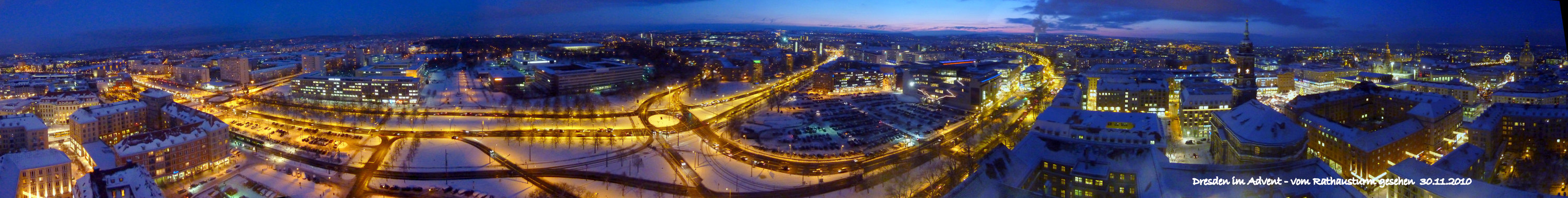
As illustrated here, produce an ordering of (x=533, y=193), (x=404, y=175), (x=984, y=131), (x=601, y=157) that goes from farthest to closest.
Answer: (x=984, y=131)
(x=601, y=157)
(x=404, y=175)
(x=533, y=193)

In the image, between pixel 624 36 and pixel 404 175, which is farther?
pixel 624 36

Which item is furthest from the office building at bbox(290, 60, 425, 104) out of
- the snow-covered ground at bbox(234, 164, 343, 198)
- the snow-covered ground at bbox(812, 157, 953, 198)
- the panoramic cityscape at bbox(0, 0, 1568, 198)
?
the snow-covered ground at bbox(812, 157, 953, 198)

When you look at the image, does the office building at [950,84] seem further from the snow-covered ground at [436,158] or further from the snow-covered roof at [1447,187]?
the snow-covered roof at [1447,187]

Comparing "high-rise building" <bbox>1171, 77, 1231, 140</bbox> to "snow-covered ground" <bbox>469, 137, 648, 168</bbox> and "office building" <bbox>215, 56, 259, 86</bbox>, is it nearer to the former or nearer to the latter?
"snow-covered ground" <bbox>469, 137, 648, 168</bbox>

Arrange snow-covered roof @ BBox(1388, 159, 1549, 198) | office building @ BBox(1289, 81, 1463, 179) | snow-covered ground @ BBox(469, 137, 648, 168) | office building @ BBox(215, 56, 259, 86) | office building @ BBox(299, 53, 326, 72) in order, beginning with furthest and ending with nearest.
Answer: office building @ BBox(299, 53, 326, 72) < office building @ BBox(215, 56, 259, 86) < snow-covered ground @ BBox(469, 137, 648, 168) < office building @ BBox(1289, 81, 1463, 179) < snow-covered roof @ BBox(1388, 159, 1549, 198)

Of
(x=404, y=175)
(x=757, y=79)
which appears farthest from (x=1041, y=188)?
(x=757, y=79)

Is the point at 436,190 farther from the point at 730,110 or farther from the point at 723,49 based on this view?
the point at 723,49

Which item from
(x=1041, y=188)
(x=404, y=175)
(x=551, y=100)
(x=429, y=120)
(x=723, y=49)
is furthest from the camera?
(x=723, y=49)
